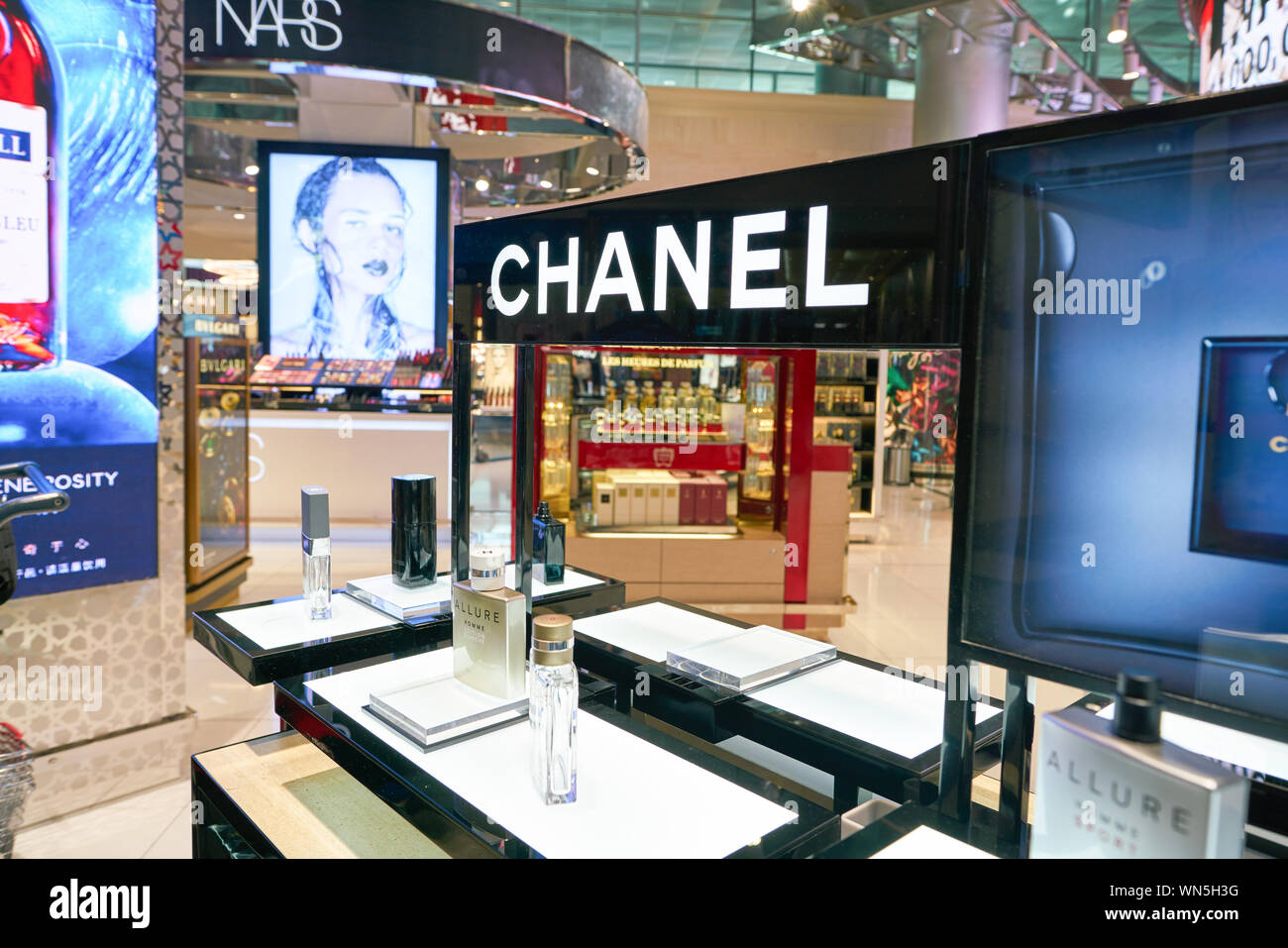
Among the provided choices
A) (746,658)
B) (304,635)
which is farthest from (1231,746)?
(304,635)

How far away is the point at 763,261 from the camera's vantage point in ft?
3.60

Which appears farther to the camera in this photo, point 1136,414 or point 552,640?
point 552,640

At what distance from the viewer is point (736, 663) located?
4.75ft

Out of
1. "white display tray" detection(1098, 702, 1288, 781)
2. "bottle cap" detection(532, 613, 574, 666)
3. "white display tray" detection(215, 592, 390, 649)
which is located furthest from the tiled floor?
"white display tray" detection(1098, 702, 1288, 781)

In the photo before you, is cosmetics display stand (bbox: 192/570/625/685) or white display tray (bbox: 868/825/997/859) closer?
white display tray (bbox: 868/825/997/859)

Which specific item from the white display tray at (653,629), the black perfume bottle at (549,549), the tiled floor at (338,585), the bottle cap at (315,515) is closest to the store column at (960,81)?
the tiled floor at (338,585)

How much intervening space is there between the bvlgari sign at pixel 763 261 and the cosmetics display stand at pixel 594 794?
0.57 m

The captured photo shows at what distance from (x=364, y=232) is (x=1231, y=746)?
4.86 m

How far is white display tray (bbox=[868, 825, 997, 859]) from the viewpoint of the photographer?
34.4 inches

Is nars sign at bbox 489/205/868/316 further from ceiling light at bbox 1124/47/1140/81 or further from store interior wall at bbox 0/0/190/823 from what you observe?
ceiling light at bbox 1124/47/1140/81

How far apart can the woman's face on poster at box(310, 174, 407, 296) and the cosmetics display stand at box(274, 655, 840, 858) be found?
4.11 meters

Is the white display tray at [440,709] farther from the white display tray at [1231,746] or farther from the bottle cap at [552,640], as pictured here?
the white display tray at [1231,746]

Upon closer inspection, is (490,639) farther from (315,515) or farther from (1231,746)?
(1231,746)

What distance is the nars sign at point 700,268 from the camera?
1.03 metres
